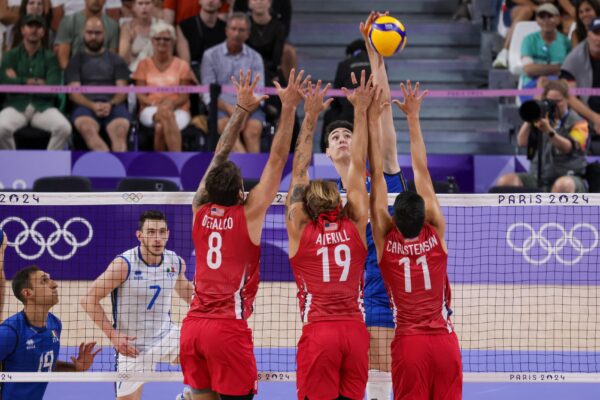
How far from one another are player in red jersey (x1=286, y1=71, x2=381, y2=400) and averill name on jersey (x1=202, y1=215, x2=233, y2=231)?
45 centimetres

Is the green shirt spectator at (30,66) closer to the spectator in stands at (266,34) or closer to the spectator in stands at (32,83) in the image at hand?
the spectator in stands at (32,83)

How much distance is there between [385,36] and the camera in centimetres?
870

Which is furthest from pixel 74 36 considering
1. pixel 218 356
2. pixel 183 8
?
pixel 218 356

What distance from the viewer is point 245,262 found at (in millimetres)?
8125

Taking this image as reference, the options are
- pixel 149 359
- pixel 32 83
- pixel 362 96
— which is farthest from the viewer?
pixel 32 83

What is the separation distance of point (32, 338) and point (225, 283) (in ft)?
6.66

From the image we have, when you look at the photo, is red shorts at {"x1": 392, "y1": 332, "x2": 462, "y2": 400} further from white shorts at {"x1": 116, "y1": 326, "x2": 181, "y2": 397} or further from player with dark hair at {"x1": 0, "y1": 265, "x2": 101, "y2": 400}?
player with dark hair at {"x1": 0, "y1": 265, "x2": 101, "y2": 400}

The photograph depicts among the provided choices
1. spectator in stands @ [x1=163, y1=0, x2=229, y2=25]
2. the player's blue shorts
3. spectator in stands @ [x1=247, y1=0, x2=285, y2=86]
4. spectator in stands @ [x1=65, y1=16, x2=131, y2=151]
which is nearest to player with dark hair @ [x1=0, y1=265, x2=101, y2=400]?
the player's blue shorts

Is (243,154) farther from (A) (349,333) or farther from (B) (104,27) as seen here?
(A) (349,333)

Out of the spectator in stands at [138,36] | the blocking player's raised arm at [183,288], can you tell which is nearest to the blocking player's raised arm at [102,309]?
the blocking player's raised arm at [183,288]

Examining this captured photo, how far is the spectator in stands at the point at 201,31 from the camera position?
16750 millimetres

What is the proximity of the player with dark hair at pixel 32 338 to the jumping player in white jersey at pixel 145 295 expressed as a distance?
453mm

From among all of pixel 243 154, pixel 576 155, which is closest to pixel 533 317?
pixel 576 155

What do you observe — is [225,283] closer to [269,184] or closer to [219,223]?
[219,223]
